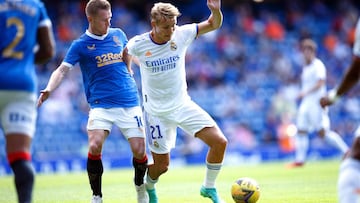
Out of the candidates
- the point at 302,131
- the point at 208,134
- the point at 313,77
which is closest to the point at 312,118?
the point at 302,131

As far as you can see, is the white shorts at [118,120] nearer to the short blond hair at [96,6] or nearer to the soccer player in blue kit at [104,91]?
the soccer player in blue kit at [104,91]

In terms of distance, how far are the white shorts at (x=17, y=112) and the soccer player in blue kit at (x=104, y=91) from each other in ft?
8.31

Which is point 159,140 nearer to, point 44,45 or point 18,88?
point 44,45

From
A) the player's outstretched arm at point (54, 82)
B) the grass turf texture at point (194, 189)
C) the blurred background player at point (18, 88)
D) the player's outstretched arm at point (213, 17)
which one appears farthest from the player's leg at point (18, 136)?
the grass turf texture at point (194, 189)

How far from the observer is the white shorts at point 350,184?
19.7 ft

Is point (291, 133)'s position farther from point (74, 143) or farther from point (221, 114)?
point (74, 143)

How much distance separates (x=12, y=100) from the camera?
6.49 m

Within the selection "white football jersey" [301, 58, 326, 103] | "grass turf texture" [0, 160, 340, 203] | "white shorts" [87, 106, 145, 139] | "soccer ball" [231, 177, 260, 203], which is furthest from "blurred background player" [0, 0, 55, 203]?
"white football jersey" [301, 58, 326, 103]

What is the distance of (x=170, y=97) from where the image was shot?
361 inches

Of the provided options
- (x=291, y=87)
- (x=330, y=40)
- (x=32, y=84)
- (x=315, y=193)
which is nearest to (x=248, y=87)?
(x=291, y=87)

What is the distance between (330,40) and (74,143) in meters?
14.5

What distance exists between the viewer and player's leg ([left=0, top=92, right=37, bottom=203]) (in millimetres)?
6465

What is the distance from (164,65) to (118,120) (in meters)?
0.99

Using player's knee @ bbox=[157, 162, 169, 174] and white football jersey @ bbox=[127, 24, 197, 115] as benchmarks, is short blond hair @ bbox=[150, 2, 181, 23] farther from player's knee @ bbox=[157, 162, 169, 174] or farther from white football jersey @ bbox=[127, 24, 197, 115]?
player's knee @ bbox=[157, 162, 169, 174]
